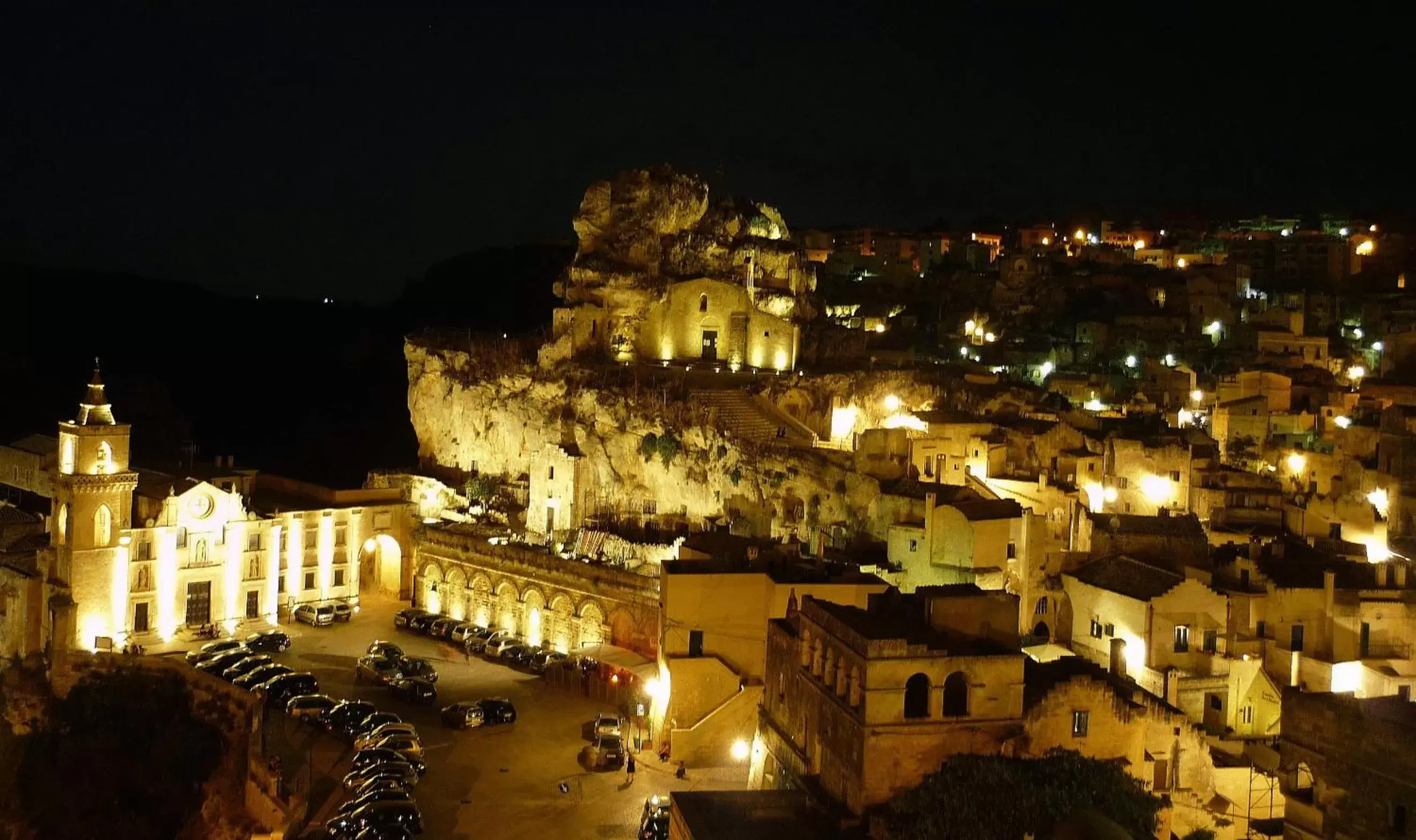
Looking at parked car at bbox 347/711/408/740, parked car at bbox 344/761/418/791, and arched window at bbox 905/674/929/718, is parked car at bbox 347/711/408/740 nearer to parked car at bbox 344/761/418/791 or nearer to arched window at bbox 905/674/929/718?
parked car at bbox 344/761/418/791

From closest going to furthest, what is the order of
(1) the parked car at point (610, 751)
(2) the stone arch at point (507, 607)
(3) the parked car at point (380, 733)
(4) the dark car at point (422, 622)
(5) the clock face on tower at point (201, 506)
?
(1) the parked car at point (610, 751)
(3) the parked car at point (380, 733)
(2) the stone arch at point (507, 607)
(5) the clock face on tower at point (201, 506)
(4) the dark car at point (422, 622)

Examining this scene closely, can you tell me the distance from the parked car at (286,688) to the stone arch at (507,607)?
6.85 m

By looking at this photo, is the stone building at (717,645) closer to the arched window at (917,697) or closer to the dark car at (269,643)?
the arched window at (917,697)

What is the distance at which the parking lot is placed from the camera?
77.1ft

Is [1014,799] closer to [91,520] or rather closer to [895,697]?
[895,697]

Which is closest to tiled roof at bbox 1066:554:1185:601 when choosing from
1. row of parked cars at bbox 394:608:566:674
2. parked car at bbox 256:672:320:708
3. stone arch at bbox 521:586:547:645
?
row of parked cars at bbox 394:608:566:674

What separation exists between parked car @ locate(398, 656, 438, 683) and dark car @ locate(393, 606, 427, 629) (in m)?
4.84

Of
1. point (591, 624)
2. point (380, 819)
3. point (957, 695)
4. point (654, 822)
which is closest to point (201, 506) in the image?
A: point (591, 624)

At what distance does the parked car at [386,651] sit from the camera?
3281 cm

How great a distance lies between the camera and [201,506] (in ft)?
122

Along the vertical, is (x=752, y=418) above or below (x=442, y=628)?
above

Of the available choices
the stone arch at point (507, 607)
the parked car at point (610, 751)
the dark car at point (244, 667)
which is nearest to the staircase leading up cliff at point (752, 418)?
the stone arch at point (507, 607)

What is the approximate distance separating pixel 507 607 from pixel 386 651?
15.1ft

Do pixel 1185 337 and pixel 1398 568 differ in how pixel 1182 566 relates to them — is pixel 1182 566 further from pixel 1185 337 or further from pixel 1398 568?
pixel 1185 337
